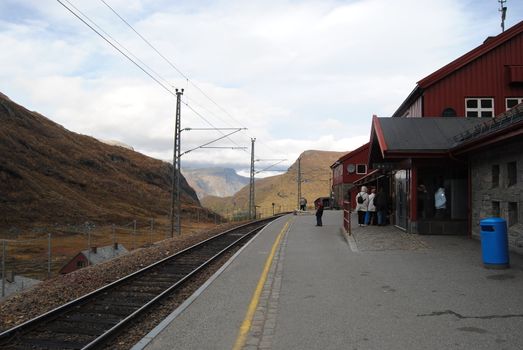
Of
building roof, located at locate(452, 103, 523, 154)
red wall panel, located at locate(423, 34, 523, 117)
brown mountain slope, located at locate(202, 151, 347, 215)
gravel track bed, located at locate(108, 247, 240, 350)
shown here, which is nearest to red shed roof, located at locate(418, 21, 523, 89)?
red wall panel, located at locate(423, 34, 523, 117)

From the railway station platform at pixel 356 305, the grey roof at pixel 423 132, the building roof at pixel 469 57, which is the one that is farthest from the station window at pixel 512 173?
the building roof at pixel 469 57

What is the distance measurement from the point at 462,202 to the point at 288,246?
5.54 metres

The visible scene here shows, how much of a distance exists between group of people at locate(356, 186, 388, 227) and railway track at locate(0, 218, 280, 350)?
360 inches

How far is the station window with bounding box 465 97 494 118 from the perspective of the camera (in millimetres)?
22000

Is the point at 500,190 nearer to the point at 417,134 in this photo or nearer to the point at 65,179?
the point at 417,134

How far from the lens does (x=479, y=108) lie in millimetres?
22062

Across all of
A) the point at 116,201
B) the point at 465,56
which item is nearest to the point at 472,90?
the point at 465,56

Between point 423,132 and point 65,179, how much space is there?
3796 cm

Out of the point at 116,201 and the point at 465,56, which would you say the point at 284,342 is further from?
the point at 116,201

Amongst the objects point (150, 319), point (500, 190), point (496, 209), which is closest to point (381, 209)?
point (496, 209)

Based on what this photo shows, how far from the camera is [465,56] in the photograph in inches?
875

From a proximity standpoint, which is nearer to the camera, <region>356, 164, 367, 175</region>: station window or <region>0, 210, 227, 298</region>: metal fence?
<region>0, 210, 227, 298</region>: metal fence

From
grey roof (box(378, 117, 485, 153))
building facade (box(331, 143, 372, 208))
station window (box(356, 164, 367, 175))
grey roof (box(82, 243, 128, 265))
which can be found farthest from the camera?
station window (box(356, 164, 367, 175))

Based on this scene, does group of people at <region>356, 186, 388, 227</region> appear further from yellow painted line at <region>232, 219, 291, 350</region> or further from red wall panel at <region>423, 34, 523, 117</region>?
yellow painted line at <region>232, 219, 291, 350</region>
